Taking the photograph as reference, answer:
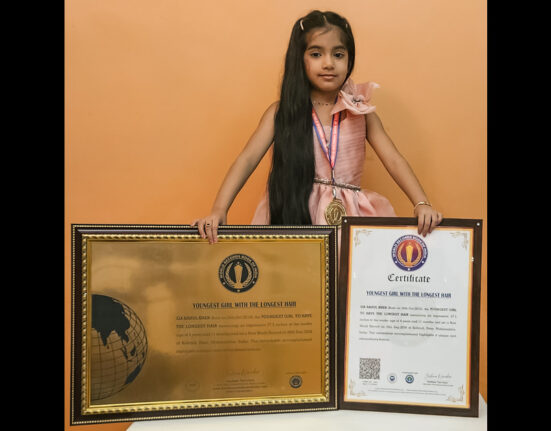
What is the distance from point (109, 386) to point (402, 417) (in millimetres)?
526

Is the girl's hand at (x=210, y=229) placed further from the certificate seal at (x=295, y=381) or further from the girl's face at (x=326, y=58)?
the girl's face at (x=326, y=58)

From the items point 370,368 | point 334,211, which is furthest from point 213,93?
point 370,368

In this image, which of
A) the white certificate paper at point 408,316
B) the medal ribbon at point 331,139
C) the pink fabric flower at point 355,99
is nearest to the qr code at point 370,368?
the white certificate paper at point 408,316

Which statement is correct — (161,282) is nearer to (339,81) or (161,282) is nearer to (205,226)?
(205,226)

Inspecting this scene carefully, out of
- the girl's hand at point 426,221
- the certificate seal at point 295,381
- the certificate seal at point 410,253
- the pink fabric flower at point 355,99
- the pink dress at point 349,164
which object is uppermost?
the pink fabric flower at point 355,99

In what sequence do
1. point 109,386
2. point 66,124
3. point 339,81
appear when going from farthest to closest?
point 66,124, point 339,81, point 109,386

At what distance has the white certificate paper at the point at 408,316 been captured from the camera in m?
0.95

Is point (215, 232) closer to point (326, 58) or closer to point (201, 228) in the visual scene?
point (201, 228)

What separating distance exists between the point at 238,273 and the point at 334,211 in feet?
1.58

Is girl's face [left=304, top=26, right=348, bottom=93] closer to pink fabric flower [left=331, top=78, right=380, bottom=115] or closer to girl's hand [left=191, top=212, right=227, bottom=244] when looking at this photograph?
pink fabric flower [left=331, top=78, right=380, bottom=115]

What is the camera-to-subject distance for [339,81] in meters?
1.41

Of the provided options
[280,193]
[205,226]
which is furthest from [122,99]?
[205,226]

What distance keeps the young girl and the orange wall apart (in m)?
0.42

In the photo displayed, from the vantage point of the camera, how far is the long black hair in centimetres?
139
